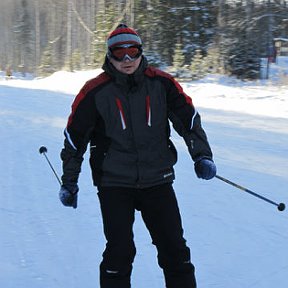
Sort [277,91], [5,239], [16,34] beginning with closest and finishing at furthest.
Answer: [5,239], [277,91], [16,34]

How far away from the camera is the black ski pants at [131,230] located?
2.88m

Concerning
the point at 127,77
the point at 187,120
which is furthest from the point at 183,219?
the point at 127,77

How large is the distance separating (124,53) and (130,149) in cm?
51

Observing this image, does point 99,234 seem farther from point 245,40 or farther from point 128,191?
point 245,40

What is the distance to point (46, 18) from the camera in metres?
62.9

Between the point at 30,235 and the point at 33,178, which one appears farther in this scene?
the point at 33,178

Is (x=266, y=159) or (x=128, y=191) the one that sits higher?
(x=128, y=191)

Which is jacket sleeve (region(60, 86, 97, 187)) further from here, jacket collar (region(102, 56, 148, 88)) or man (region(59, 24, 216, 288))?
jacket collar (region(102, 56, 148, 88))

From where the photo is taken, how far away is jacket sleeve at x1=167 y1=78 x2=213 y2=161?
293 centimetres

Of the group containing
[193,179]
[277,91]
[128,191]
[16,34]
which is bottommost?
[16,34]

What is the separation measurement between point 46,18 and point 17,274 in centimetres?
6195

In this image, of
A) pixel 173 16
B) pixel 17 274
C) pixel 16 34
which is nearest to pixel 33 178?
pixel 17 274

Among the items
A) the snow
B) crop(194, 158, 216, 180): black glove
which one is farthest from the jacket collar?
the snow

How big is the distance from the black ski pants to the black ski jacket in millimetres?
70
